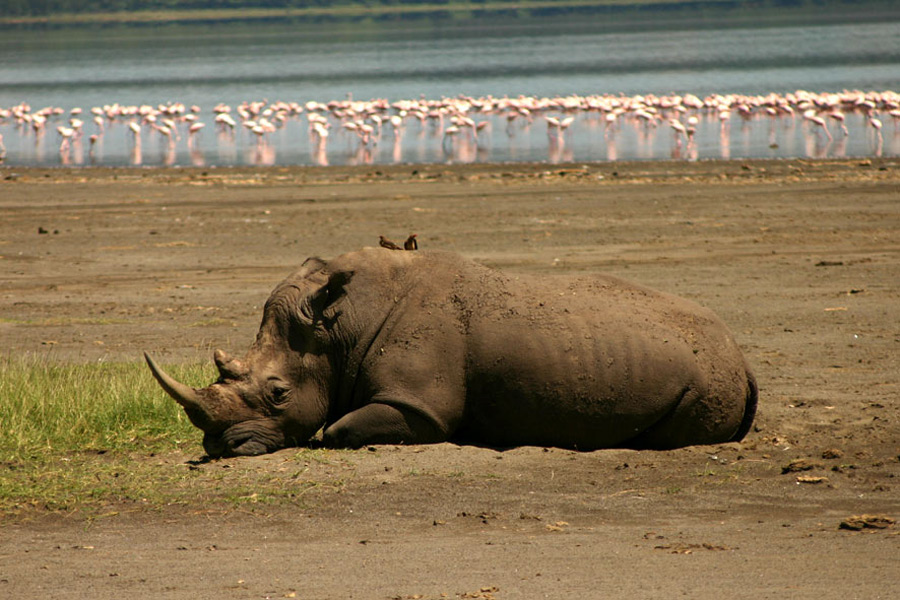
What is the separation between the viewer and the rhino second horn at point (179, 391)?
7363 millimetres

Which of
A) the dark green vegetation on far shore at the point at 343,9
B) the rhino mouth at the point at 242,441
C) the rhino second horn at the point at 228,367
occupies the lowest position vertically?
the rhino mouth at the point at 242,441

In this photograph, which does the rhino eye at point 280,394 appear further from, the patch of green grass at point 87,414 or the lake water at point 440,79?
the lake water at point 440,79

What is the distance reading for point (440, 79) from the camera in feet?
235

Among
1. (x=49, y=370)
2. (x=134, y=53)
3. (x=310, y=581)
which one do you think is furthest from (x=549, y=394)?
(x=134, y=53)

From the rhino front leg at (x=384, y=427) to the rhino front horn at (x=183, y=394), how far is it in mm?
830

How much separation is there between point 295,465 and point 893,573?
344 cm

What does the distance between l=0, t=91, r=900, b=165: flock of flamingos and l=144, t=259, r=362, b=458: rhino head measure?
25.5 m

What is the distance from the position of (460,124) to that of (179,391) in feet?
107

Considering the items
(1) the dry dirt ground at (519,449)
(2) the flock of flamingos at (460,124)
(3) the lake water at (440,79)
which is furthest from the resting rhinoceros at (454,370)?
(2) the flock of flamingos at (460,124)

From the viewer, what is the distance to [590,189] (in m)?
23.6

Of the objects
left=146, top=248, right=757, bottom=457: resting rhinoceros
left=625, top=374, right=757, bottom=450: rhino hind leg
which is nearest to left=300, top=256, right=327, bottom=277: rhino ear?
left=146, top=248, right=757, bottom=457: resting rhinoceros

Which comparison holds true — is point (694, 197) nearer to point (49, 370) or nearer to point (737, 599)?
point (49, 370)

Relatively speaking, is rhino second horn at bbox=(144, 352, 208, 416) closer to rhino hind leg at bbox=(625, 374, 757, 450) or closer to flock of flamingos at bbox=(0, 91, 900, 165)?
rhino hind leg at bbox=(625, 374, 757, 450)

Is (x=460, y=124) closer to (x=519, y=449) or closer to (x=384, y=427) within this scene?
(x=519, y=449)
